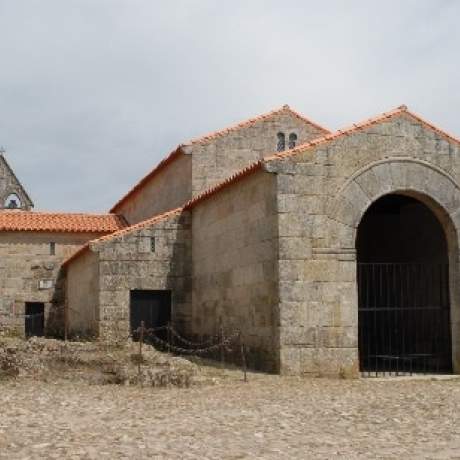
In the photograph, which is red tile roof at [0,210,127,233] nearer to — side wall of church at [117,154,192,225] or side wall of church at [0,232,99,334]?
side wall of church at [0,232,99,334]

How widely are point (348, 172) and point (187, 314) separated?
20.0 feet

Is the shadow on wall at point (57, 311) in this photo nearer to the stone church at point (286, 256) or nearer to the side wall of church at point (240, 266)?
the stone church at point (286, 256)

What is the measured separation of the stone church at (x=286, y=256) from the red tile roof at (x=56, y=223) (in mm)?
110

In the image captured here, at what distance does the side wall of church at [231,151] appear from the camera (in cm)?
1833

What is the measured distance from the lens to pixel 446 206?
509 inches

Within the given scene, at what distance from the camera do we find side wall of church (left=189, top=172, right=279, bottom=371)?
12.2 metres

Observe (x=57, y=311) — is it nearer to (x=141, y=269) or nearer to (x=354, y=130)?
(x=141, y=269)

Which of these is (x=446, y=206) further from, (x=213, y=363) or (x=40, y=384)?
Answer: (x=40, y=384)

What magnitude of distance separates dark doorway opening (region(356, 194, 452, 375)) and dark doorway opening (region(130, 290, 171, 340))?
4.63m

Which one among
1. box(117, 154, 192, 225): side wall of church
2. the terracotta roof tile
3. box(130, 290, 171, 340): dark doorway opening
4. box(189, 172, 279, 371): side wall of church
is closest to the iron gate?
box(189, 172, 279, 371): side wall of church

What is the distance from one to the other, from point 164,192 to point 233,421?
14.1 metres

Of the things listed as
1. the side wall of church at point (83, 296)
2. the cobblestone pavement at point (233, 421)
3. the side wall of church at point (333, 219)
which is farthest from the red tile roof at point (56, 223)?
the side wall of church at point (333, 219)

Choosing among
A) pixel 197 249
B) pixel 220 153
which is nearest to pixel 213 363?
pixel 197 249

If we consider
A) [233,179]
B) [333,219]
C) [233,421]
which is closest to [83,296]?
[233,179]
